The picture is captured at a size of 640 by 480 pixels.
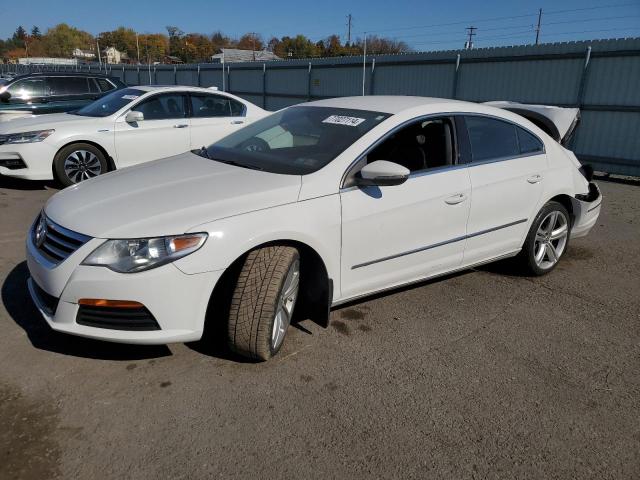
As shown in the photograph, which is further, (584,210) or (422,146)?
(584,210)

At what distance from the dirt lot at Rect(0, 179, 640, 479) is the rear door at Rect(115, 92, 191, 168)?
3.92 metres

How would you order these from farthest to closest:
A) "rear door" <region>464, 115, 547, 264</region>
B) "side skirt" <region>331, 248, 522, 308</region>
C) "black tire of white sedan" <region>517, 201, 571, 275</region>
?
"black tire of white sedan" <region>517, 201, 571, 275</region>
"rear door" <region>464, 115, 547, 264</region>
"side skirt" <region>331, 248, 522, 308</region>

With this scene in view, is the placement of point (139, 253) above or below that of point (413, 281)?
above

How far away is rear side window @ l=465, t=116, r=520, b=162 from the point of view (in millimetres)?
3977

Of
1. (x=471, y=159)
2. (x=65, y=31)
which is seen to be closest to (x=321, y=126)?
(x=471, y=159)

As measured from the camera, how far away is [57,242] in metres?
2.91

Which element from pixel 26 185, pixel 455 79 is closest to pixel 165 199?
pixel 26 185

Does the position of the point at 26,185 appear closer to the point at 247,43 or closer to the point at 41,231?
the point at 41,231

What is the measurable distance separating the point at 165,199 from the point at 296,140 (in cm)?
118

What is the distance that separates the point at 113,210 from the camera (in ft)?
9.61

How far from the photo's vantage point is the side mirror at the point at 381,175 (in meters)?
3.18

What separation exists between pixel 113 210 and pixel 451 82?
12.3 m

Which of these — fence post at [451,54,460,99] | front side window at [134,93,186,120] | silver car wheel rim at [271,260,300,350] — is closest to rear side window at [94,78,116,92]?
front side window at [134,93,186,120]

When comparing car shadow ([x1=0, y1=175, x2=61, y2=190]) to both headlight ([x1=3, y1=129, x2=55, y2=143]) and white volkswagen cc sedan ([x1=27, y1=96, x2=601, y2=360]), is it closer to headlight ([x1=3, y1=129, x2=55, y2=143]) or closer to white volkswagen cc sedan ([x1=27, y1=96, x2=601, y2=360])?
headlight ([x1=3, y1=129, x2=55, y2=143])
